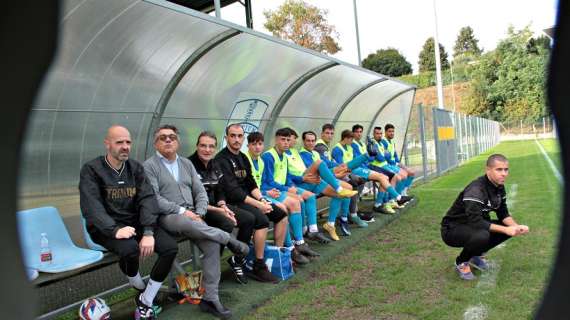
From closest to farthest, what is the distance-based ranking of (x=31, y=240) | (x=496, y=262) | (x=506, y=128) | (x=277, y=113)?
(x=31, y=240)
(x=496, y=262)
(x=277, y=113)
(x=506, y=128)

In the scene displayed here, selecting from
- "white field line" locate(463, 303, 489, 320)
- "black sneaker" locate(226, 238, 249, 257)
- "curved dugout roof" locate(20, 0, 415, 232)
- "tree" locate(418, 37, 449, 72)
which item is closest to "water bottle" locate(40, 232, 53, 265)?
"curved dugout roof" locate(20, 0, 415, 232)

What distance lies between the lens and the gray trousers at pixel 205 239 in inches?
156

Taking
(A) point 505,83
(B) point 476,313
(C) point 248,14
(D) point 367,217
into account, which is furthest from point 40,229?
(A) point 505,83

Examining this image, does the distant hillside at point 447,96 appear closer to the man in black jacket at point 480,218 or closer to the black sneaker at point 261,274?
the man in black jacket at point 480,218

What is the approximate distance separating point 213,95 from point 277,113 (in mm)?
1752

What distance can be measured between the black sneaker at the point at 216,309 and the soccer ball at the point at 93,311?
814 millimetres

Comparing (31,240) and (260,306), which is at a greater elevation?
(31,240)

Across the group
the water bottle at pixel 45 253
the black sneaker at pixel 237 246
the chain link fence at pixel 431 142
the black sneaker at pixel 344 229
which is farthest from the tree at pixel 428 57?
the water bottle at pixel 45 253

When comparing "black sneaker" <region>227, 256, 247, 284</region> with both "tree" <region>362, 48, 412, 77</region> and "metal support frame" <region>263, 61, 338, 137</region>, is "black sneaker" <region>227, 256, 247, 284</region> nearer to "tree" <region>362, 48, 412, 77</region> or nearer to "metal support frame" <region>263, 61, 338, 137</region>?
"metal support frame" <region>263, 61, 338, 137</region>

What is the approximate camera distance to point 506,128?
152 ft

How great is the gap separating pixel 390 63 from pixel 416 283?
8555cm

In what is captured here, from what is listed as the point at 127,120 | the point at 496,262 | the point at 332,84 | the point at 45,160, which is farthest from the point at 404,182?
the point at 45,160

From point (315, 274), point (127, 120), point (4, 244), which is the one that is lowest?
point (315, 274)

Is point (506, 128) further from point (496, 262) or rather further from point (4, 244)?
point (4, 244)
